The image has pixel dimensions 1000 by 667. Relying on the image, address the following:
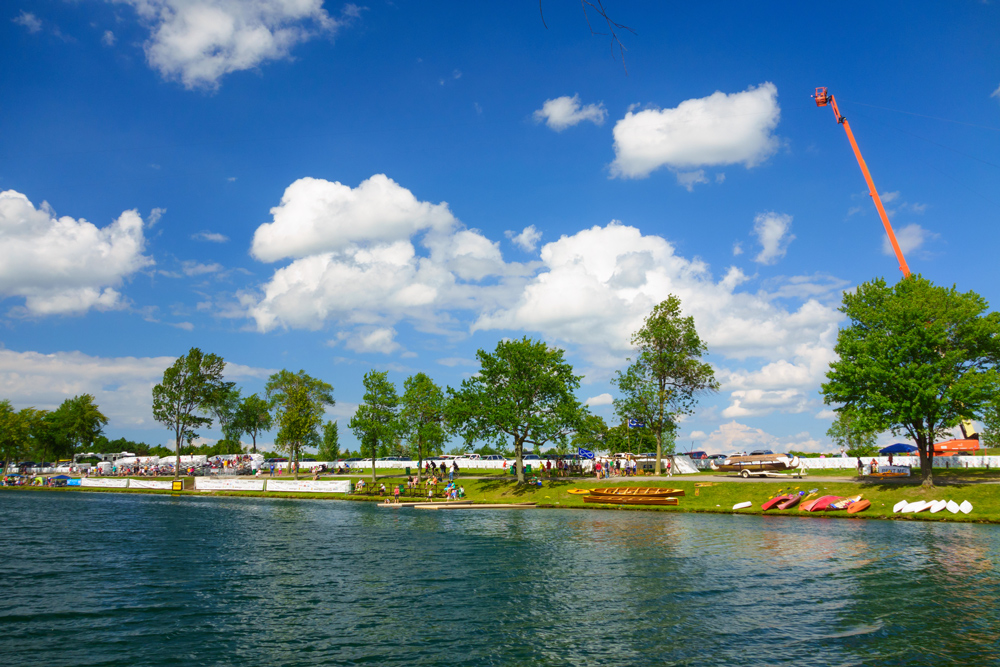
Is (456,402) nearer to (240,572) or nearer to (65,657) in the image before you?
(240,572)

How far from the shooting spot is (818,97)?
96500 mm

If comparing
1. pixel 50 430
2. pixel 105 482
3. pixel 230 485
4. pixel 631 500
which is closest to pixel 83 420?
pixel 50 430

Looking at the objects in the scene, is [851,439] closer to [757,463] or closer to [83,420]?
[757,463]

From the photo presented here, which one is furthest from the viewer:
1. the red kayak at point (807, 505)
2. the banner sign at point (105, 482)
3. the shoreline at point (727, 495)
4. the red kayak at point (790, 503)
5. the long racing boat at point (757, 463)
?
the banner sign at point (105, 482)

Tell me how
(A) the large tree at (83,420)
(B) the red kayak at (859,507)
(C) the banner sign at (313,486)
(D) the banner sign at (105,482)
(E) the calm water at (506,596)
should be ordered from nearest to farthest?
(E) the calm water at (506,596) → (B) the red kayak at (859,507) → (C) the banner sign at (313,486) → (D) the banner sign at (105,482) → (A) the large tree at (83,420)

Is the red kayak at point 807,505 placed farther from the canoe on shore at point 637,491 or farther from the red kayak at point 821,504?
the canoe on shore at point 637,491

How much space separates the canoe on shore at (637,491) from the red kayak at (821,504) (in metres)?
11.5

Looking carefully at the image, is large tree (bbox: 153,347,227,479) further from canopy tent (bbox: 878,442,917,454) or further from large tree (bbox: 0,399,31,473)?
canopy tent (bbox: 878,442,917,454)

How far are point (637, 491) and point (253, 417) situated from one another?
114m

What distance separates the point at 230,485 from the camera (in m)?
84.7

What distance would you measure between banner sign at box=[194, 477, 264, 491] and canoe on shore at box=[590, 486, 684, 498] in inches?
1937

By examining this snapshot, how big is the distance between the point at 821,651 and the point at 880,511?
38375 mm

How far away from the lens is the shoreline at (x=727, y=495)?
4488 centimetres

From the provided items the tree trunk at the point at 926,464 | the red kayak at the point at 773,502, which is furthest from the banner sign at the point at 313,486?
the tree trunk at the point at 926,464
